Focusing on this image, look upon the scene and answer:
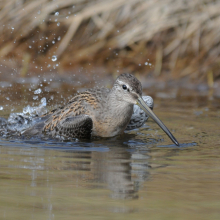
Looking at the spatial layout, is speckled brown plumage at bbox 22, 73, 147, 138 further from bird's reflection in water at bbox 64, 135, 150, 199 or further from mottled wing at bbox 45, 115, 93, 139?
bird's reflection in water at bbox 64, 135, 150, 199

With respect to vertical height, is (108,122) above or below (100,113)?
below

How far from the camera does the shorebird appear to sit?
19.8 feet

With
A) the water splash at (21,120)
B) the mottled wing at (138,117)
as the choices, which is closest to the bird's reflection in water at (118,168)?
the mottled wing at (138,117)

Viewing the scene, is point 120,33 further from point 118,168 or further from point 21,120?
point 118,168

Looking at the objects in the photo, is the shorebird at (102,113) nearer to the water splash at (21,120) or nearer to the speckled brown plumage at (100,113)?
the speckled brown plumage at (100,113)

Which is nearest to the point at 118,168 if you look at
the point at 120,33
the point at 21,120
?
the point at 21,120

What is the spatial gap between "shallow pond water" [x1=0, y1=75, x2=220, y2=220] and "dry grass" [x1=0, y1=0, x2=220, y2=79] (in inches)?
132

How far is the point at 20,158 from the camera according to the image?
4863 millimetres

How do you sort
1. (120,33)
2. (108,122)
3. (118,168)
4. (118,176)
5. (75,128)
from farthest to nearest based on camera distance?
(120,33) → (108,122) → (75,128) → (118,168) → (118,176)

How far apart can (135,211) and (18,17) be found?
7.33 m

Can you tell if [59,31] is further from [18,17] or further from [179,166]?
[179,166]

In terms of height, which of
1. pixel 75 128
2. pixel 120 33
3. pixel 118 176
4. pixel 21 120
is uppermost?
pixel 120 33

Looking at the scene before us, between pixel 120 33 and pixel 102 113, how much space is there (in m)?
4.21

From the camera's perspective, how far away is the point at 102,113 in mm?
6238
